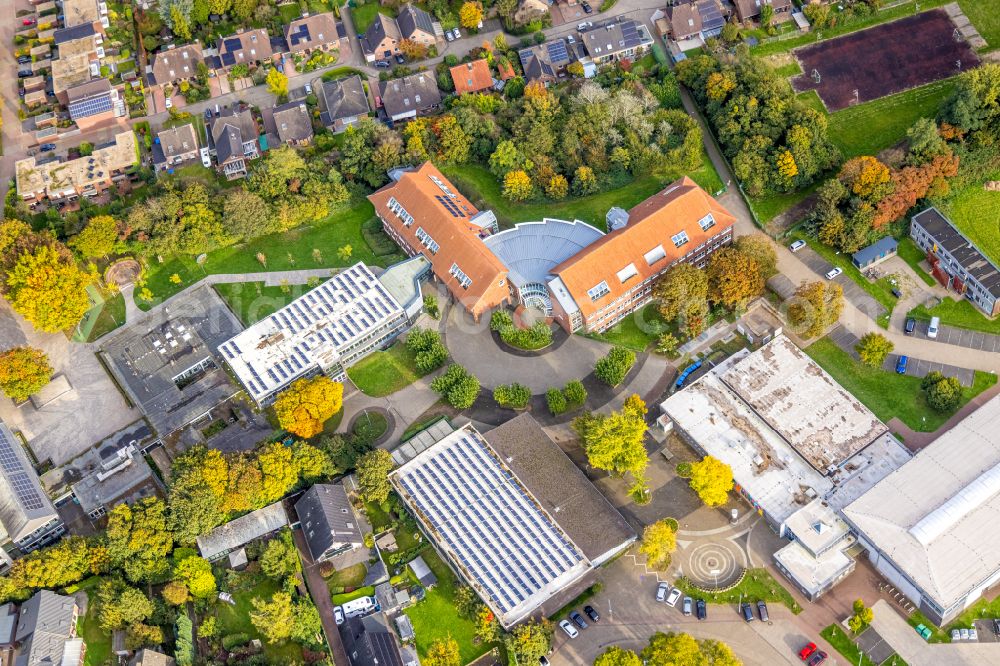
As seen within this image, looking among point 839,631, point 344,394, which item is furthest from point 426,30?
point 839,631

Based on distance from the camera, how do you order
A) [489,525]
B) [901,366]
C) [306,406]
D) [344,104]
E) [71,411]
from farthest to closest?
1. [344,104]
2. [71,411]
3. [901,366]
4. [306,406]
5. [489,525]

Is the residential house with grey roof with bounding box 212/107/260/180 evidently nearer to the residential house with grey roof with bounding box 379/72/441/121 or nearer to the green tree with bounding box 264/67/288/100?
the green tree with bounding box 264/67/288/100

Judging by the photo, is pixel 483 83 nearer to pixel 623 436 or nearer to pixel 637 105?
pixel 637 105

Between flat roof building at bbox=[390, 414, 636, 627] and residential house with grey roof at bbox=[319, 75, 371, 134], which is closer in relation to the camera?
flat roof building at bbox=[390, 414, 636, 627]

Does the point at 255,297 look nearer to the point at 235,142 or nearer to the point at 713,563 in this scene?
the point at 235,142

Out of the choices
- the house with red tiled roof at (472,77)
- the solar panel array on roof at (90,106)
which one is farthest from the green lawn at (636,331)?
the solar panel array on roof at (90,106)

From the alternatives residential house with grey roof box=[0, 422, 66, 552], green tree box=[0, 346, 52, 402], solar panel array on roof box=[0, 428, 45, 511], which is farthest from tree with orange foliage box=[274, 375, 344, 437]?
green tree box=[0, 346, 52, 402]

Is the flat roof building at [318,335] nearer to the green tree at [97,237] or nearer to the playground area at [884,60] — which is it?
the green tree at [97,237]

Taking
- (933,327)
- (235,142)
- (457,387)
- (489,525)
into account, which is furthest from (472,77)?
(933,327)
